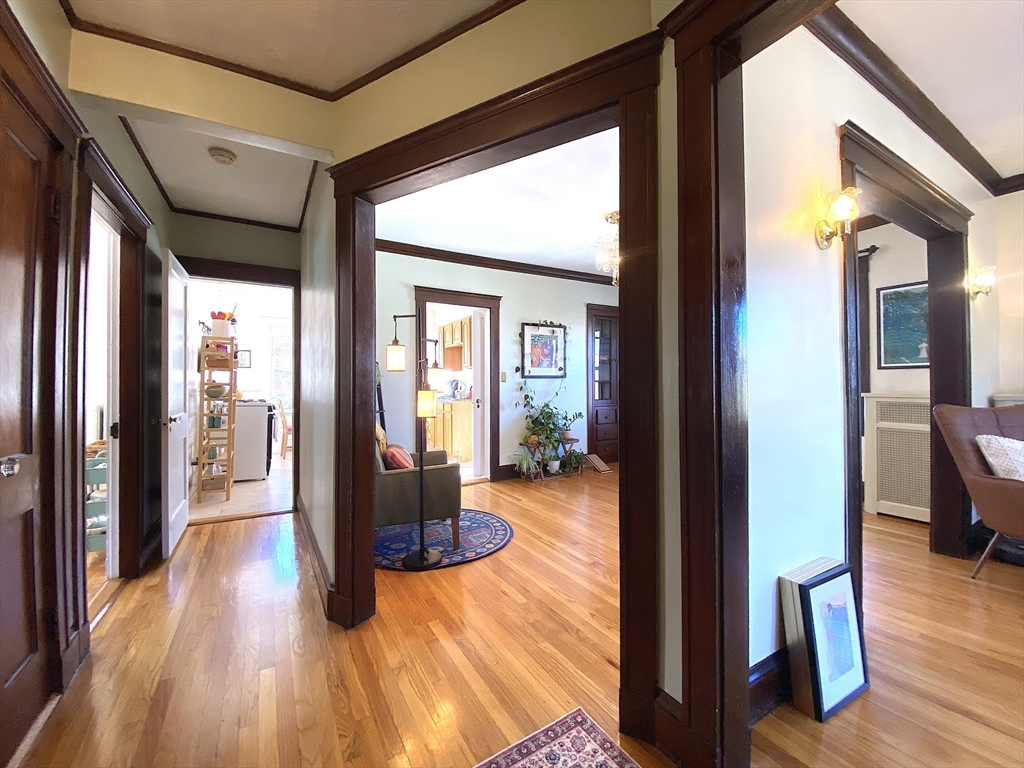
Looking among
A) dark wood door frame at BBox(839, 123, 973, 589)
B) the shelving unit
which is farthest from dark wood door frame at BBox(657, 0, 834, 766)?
the shelving unit

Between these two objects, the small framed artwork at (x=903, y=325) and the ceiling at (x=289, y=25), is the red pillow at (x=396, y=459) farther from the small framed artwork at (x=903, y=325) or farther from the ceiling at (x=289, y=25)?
the small framed artwork at (x=903, y=325)

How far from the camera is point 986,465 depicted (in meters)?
2.40

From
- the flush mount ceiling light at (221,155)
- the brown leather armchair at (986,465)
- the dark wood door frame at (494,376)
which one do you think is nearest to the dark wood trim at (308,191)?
the flush mount ceiling light at (221,155)

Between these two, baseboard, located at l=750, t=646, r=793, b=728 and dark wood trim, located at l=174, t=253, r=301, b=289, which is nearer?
baseboard, located at l=750, t=646, r=793, b=728

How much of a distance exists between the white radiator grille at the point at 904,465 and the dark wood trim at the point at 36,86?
5225mm

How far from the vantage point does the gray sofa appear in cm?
275

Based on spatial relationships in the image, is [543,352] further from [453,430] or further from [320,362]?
[320,362]

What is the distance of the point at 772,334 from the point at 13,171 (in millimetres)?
2511

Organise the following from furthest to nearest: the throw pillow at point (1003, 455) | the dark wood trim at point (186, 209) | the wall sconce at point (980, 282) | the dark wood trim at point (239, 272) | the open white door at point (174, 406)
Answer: the dark wood trim at point (239, 272)
the wall sconce at point (980, 282)
the open white door at point (174, 406)
the dark wood trim at point (186, 209)
the throw pillow at point (1003, 455)

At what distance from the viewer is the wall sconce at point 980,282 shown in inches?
112

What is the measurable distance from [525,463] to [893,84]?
4299 mm

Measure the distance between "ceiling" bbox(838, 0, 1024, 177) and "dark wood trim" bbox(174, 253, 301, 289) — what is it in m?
4.06

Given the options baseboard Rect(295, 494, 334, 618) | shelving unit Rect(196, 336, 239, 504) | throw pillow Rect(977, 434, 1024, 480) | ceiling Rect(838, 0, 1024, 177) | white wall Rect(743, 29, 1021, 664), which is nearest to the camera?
white wall Rect(743, 29, 1021, 664)

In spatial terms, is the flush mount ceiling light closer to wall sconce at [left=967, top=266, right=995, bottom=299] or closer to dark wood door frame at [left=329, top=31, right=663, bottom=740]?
dark wood door frame at [left=329, top=31, right=663, bottom=740]
